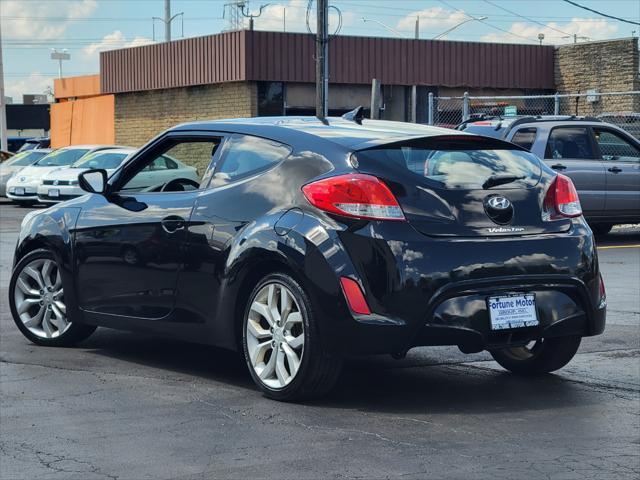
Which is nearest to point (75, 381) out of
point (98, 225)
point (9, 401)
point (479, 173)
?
point (9, 401)

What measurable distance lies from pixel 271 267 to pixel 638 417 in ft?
7.04

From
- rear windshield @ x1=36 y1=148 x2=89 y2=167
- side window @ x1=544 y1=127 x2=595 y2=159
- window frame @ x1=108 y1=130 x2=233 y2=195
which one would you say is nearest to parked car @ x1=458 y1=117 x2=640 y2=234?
side window @ x1=544 y1=127 x2=595 y2=159

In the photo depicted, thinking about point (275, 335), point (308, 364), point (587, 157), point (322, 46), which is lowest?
point (308, 364)

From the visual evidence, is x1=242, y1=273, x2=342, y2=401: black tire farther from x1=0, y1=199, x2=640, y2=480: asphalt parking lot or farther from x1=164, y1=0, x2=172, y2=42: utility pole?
x1=164, y1=0, x2=172, y2=42: utility pole

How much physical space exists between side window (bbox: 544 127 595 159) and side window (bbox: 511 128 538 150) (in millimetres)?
254

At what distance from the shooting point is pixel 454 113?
38.5 metres

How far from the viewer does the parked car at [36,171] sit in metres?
28.7

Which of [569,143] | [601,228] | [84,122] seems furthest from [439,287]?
[84,122]

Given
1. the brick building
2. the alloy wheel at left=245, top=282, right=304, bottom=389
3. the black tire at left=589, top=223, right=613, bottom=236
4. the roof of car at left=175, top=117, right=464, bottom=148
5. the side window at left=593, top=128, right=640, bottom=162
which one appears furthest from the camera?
the brick building

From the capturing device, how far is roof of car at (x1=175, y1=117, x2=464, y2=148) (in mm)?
6785

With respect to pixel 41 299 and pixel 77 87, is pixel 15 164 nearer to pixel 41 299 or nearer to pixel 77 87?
pixel 41 299

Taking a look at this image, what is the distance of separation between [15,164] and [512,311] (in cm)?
2861

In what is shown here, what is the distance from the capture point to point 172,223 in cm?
735

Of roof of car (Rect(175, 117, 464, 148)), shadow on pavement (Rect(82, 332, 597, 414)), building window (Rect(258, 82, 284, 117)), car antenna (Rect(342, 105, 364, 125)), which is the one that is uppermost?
building window (Rect(258, 82, 284, 117))
